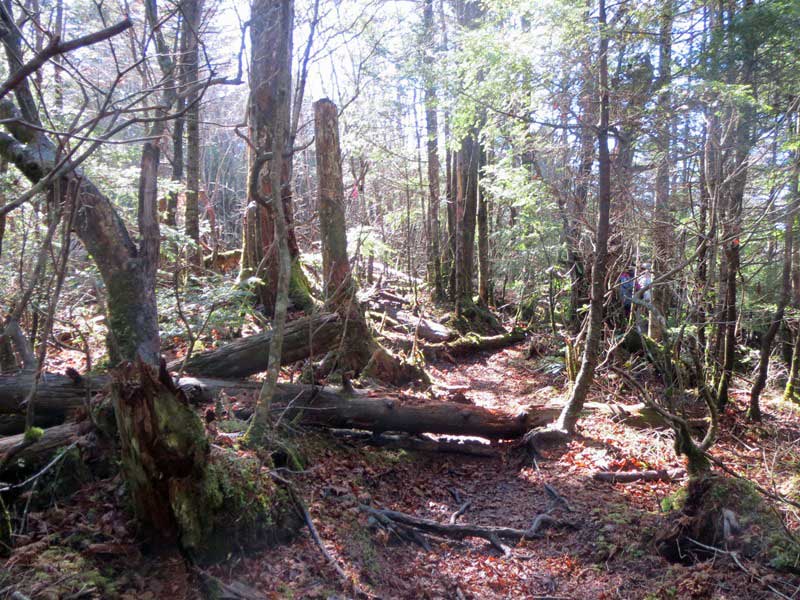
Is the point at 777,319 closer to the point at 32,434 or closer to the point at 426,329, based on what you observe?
the point at 426,329

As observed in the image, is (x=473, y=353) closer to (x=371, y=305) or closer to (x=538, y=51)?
(x=371, y=305)

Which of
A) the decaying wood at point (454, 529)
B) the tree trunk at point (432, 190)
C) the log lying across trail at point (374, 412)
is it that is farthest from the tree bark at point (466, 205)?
the decaying wood at point (454, 529)

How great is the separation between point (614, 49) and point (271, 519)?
6540 millimetres

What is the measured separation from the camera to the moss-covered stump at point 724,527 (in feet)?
12.7

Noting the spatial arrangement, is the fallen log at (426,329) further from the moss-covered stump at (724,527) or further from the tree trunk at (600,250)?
Answer: the moss-covered stump at (724,527)

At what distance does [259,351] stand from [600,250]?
167 inches

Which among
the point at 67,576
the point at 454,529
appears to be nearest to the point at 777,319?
the point at 454,529

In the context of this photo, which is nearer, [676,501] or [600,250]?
[676,501]

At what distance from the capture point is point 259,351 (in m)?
6.32

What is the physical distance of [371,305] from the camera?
12633 mm

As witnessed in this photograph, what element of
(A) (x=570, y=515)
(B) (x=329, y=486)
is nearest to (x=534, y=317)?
(A) (x=570, y=515)

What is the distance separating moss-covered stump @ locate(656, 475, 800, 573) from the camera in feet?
12.7

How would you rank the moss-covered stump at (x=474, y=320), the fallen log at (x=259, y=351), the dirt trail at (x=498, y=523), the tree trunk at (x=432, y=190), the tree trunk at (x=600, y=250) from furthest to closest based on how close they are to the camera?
the tree trunk at (x=432, y=190)
the moss-covered stump at (x=474, y=320)
the tree trunk at (x=600, y=250)
the fallen log at (x=259, y=351)
the dirt trail at (x=498, y=523)

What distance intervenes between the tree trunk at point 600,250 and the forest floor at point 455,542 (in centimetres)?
41
